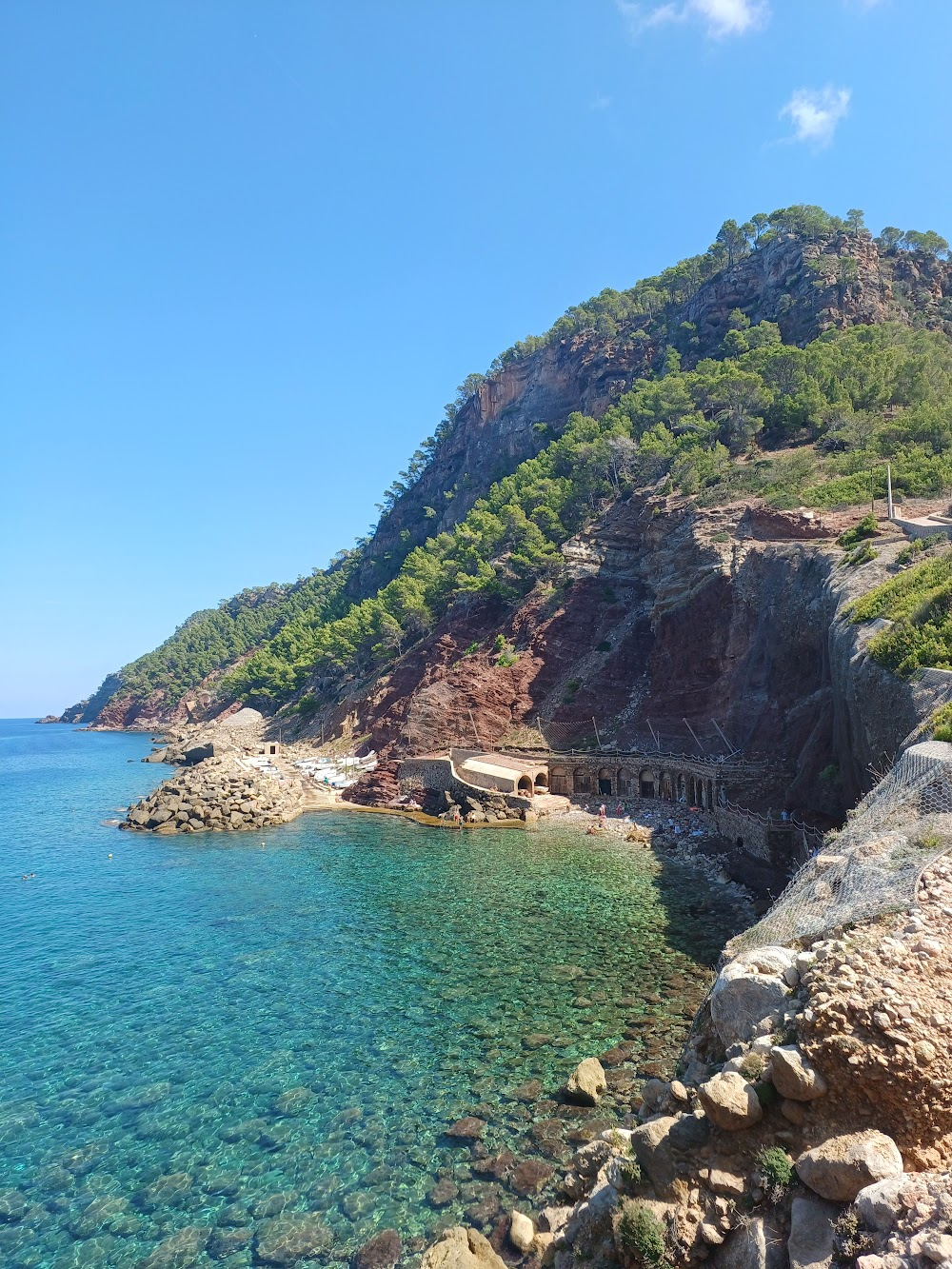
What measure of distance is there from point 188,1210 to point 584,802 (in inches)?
1398

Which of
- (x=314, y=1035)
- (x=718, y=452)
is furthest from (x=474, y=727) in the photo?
(x=314, y=1035)

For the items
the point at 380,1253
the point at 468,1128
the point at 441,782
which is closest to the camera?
the point at 380,1253

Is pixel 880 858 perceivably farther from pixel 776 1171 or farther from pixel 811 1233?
pixel 811 1233

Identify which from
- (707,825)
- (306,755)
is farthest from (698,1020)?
(306,755)

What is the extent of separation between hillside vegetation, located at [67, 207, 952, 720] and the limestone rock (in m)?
41.8

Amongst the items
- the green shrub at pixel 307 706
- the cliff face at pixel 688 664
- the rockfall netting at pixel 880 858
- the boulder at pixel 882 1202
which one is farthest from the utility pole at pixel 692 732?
the green shrub at pixel 307 706

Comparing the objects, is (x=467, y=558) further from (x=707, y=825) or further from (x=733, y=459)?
(x=707, y=825)

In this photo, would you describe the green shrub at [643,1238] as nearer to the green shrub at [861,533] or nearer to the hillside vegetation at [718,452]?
the green shrub at [861,533]

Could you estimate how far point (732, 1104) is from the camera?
761 cm

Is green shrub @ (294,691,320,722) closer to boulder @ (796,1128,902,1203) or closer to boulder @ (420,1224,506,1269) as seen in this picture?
boulder @ (420,1224,506,1269)

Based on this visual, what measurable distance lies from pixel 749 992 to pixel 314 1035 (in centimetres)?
1209

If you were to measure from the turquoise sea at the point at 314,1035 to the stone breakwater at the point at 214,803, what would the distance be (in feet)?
33.9

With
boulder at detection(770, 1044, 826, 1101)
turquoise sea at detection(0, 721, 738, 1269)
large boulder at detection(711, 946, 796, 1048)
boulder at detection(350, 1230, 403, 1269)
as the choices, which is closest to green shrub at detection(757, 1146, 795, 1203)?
boulder at detection(770, 1044, 826, 1101)

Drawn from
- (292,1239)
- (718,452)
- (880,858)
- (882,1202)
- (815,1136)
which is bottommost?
(292,1239)
